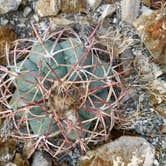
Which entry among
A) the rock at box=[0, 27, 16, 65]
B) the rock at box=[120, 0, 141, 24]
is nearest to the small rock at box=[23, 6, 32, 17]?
the rock at box=[0, 27, 16, 65]

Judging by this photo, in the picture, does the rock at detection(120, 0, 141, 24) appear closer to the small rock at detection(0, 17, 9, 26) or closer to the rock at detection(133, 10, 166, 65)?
the rock at detection(133, 10, 166, 65)

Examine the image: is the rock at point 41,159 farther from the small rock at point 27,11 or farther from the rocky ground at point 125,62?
the small rock at point 27,11

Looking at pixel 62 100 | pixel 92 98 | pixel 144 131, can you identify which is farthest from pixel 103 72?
pixel 144 131

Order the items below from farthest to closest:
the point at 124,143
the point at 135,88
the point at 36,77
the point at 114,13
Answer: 1. the point at 114,13
2. the point at 135,88
3. the point at 124,143
4. the point at 36,77

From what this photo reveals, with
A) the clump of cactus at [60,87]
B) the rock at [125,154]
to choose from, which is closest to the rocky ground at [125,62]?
the rock at [125,154]

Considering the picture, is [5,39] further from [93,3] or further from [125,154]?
[125,154]

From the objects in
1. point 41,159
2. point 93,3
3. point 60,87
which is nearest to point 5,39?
point 93,3

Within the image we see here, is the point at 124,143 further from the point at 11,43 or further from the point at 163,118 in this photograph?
the point at 11,43

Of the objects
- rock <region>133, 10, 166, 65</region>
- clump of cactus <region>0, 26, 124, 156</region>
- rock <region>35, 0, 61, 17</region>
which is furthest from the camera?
rock <region>35, 0, 61, 17</region>
